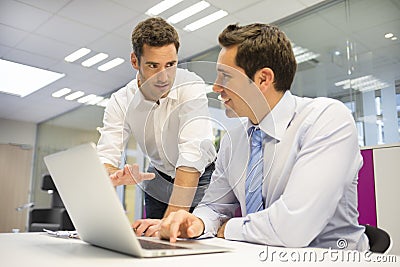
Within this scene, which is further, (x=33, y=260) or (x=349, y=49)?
(x=349, y=49)

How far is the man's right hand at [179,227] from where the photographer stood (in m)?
0.68

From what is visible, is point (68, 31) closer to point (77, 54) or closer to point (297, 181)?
point (77, 54)

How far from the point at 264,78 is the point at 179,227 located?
0.51 m

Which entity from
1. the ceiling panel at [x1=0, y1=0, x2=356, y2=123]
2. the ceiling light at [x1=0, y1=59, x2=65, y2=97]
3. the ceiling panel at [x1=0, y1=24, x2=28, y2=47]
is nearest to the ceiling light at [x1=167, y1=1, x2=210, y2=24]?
the ceiling panel at [x1=0, y1=0, x2=356, y2=123]

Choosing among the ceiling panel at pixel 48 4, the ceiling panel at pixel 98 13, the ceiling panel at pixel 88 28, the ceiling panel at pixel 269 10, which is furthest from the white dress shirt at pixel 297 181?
the ceiling panel at pixel 48 4

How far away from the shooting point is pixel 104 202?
0.48 metres

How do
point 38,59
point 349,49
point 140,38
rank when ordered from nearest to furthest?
1. point 140,38
2. point 349,49
3. point 38,59

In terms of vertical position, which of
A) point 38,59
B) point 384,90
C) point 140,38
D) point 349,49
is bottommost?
point 140,38

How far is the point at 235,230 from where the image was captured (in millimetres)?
807

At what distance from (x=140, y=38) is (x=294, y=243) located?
3.13ft

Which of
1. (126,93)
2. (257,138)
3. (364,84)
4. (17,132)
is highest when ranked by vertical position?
(17,132)

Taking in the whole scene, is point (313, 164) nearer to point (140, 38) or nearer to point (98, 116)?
point (140, 38)

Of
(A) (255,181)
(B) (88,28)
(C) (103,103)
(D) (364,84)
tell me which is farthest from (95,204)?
(C) (103,103)

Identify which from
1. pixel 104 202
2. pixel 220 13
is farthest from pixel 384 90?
pixel 104 202
